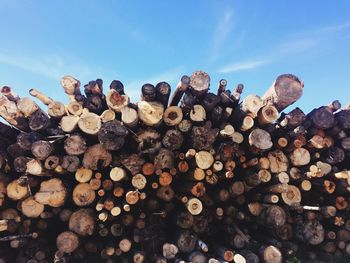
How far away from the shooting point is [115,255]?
4.01 meters

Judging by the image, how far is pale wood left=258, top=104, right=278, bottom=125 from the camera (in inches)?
153

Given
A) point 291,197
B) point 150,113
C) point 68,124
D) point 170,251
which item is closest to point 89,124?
point 68,124

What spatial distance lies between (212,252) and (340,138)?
2.28 metres

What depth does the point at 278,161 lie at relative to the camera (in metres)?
4.09

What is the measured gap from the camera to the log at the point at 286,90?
398 centimetres

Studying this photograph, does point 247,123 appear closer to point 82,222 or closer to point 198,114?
point 198,114

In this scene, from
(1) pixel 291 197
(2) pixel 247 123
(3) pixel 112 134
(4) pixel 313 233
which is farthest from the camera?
(4) pixel 313 233

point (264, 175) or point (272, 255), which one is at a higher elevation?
point (264, 175)

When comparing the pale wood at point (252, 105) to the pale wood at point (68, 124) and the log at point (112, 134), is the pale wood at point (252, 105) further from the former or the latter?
the pale wood at point (68, 124)

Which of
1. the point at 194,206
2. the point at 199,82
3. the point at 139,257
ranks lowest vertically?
the point at 139,257

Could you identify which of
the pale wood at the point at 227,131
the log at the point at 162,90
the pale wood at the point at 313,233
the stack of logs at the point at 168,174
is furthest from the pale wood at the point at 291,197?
the log at the point at 162,90

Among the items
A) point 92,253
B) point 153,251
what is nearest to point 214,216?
point 153,251

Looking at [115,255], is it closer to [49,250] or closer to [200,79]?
[49,250]

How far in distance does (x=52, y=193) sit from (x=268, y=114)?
267 cm
